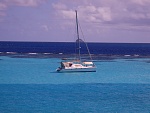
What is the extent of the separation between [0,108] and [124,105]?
39.4ft

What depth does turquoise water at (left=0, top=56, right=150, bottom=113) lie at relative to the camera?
3195 cm

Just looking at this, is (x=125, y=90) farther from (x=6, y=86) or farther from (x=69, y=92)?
(x=6, y=86)

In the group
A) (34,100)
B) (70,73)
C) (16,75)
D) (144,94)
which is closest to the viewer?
(34,100)

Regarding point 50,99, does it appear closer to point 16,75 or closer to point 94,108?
point 94,108

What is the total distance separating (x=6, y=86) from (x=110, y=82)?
578 inches

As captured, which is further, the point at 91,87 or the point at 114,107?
the point at 91,87

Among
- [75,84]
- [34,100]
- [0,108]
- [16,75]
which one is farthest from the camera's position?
[16,75]

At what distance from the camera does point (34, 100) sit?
3488 cm

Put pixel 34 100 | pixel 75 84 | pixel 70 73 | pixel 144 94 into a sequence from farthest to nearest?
pixel 70 73
pixel 75 84
pixel 144 94
pixel 34 100

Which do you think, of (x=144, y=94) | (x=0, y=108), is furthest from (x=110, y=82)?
(x=0, y=108)

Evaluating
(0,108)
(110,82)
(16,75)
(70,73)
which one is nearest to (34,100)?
(0,108)

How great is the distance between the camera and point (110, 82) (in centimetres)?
4794

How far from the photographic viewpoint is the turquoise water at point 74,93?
31953mm

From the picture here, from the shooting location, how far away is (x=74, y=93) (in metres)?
38.7
